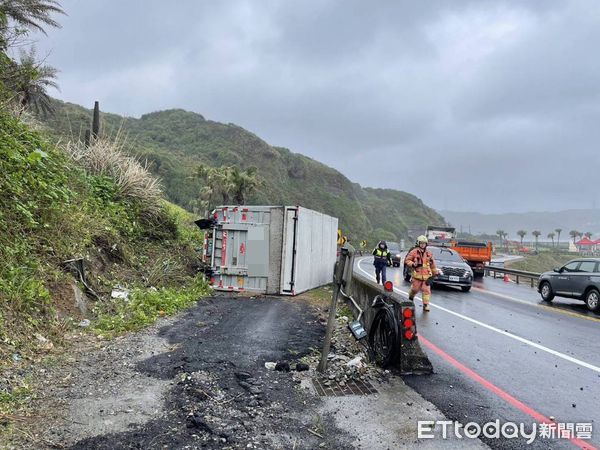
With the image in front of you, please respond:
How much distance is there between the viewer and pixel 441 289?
51.0ft

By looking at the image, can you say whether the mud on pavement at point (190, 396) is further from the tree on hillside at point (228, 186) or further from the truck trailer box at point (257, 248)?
the tree on hillside at point (228, 186)

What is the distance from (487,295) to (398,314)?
10673mm

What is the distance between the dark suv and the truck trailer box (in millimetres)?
8895

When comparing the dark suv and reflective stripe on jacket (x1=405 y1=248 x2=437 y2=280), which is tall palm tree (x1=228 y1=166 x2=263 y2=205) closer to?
the dark suv

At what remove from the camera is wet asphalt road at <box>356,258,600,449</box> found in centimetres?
438

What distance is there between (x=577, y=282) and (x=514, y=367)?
9.32m

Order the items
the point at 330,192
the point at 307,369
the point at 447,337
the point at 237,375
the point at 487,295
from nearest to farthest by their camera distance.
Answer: the point at 237,375 < the point at 307,369 < the point at 447,337 < the point at 487,295 < the point at 330,192

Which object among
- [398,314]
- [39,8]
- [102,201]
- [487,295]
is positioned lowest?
[487,295]

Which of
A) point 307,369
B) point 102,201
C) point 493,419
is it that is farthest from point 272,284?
point 493,419

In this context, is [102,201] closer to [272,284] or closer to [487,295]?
[272,284]

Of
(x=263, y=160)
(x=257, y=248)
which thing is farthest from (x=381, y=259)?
(x=263, y=160)

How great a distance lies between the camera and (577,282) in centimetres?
1327

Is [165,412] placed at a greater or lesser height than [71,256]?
lesser

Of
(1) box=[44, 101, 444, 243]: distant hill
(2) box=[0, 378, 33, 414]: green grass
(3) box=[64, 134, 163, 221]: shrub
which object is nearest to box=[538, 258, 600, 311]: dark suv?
(3) box=[64, 134, 163, 221]: shrub
